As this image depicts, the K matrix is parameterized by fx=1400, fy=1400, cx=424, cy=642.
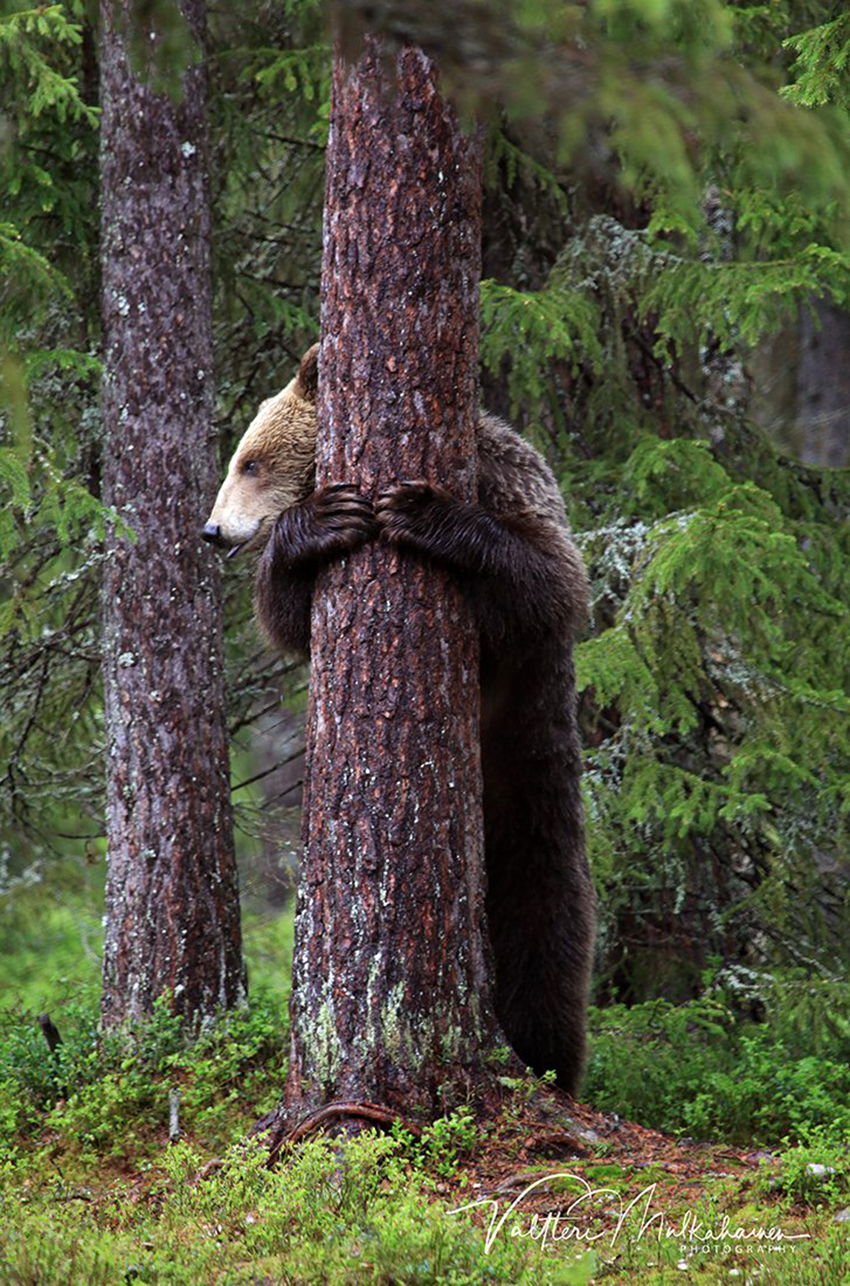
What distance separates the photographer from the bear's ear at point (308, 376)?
6402 mm

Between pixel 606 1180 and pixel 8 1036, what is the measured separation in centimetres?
398

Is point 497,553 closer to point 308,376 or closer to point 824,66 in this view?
point 308,376

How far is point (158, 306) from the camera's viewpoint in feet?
23.5

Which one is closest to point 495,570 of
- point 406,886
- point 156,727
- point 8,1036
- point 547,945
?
point 406,886

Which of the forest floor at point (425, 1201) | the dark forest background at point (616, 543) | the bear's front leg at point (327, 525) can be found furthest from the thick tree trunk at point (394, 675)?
the dark forest background at point (616, 543)

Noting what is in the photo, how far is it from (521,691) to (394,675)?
1.25 meters

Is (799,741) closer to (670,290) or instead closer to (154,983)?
(670,290)

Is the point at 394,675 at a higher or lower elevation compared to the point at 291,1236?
higher

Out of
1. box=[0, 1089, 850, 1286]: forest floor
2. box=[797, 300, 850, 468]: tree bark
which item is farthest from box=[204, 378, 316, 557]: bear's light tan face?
box=[797, 300, 850, 468]: tree bark

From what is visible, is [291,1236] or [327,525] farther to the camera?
[327,525]

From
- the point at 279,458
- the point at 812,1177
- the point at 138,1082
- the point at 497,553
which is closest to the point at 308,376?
the point at 279,458

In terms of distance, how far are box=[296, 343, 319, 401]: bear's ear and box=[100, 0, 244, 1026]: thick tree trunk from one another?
2.71 feet

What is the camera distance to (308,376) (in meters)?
6.55

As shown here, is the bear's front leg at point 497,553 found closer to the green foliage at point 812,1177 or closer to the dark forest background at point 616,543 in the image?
the dark forest background at point 616,543
